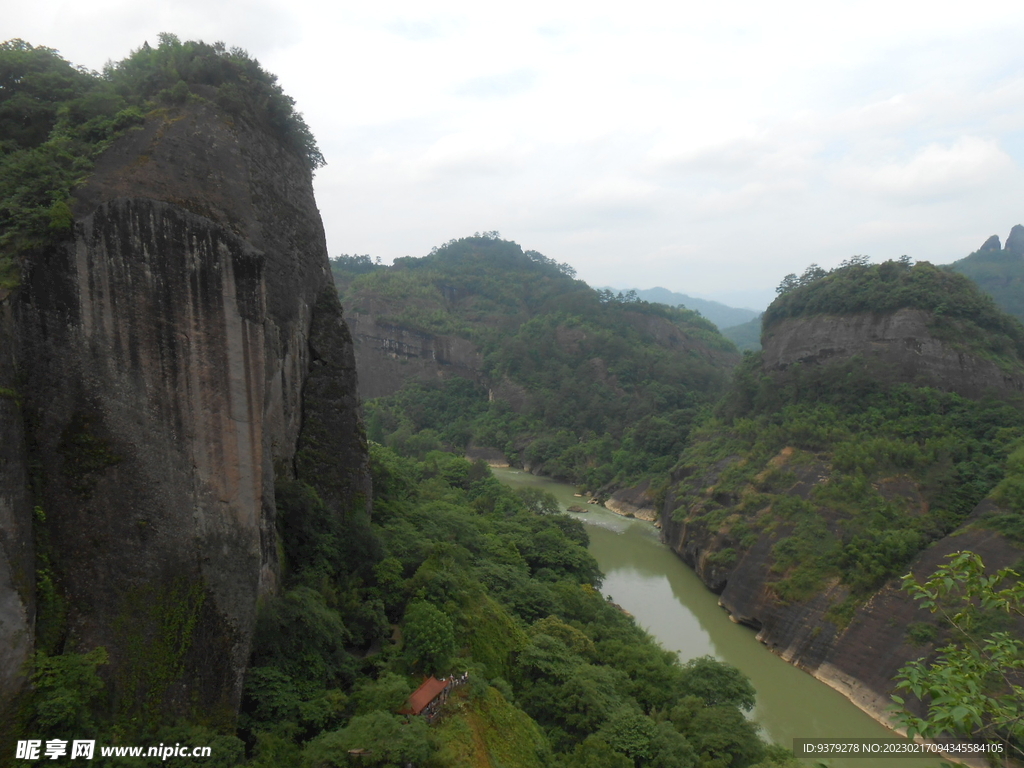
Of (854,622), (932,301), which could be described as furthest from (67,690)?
(932,301)

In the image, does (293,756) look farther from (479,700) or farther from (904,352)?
(904,352)

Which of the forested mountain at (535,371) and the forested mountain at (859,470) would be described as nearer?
the forested mountain at (859,470)

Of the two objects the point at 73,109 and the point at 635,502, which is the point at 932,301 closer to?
the point at 635,502

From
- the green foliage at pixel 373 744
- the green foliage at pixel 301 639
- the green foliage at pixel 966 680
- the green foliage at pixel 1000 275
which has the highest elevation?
the green foliage at pixel 1000 275

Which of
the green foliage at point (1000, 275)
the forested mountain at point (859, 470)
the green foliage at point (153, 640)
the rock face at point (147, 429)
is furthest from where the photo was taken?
the green foliage at point (1000, 275)

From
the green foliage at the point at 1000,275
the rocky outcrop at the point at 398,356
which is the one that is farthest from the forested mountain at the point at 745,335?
the rocky outcrop at the point at 398,356

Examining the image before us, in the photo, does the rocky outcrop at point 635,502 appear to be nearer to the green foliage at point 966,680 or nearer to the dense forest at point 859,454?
the dense forest at point 859,454
